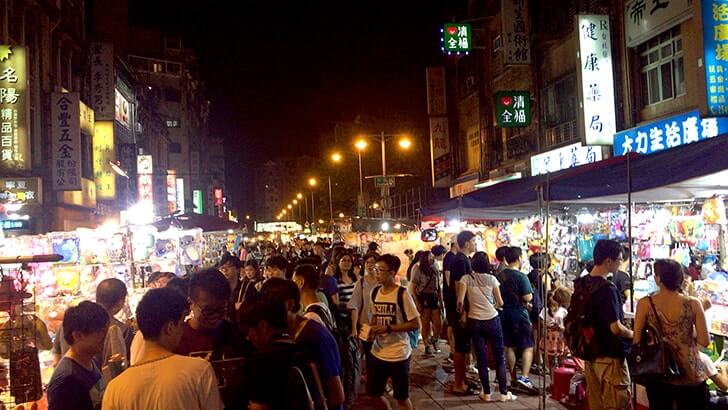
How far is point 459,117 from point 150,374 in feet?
86.3

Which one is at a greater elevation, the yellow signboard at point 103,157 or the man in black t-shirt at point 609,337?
the yellow signboard at point 103,157

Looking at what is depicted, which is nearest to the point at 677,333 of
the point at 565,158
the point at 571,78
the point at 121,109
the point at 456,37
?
the point at 565,158

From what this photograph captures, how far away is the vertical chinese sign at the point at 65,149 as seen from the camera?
1873 centimetres

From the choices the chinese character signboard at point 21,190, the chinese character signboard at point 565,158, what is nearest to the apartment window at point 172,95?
the chinese character signboard at point 21,190

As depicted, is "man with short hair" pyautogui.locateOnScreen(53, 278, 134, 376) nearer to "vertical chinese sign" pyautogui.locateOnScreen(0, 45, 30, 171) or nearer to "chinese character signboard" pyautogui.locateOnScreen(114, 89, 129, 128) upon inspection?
"vertical chinese sign" pyautogui.locateOnScreen(0, 45, 30, 171)

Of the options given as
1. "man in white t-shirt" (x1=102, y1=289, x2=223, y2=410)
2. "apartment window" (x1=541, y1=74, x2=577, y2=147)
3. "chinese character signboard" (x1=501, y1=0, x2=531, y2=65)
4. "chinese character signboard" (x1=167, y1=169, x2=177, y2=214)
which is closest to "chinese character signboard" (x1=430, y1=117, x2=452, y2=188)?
"apartment window" (x1=541, y1=74, x2=577, y2=147)

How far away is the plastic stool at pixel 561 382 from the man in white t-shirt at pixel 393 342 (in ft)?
8.61

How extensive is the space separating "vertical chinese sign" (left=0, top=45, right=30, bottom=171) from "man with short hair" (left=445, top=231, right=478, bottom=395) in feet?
45.3

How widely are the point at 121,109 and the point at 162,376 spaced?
26818 mm

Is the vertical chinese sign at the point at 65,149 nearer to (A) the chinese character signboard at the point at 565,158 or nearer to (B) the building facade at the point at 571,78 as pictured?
(B) the building facade at the point at 571,78

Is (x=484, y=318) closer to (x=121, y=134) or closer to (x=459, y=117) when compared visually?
(x=459, y=117)

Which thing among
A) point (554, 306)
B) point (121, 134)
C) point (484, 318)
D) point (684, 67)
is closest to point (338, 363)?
point (484, 318)

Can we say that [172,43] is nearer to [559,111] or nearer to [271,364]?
[559,111]

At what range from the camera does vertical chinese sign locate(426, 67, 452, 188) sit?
2711 centimetres
